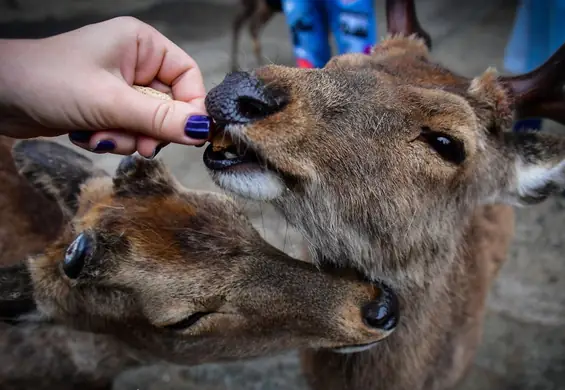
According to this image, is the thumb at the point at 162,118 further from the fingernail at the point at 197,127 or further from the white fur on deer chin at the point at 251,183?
the white fur on deer chin at the point at 251,183

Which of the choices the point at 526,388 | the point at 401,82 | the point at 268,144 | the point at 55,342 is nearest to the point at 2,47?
the point at 268,144

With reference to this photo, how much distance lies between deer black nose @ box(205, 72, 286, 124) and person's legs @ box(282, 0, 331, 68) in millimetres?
2347

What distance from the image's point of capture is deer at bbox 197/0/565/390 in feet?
6.22

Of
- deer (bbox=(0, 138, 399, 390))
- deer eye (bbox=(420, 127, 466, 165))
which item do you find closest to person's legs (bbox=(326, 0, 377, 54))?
deer eye (bbox=(420, 127, 466, 165))

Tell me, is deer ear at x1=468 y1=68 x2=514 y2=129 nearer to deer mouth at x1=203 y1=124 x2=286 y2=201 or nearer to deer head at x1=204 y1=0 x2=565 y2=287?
deer head at x1=204 y1=0 x2=565 y2=287

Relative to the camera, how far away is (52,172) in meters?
2.62

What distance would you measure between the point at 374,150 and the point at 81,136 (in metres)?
0.92

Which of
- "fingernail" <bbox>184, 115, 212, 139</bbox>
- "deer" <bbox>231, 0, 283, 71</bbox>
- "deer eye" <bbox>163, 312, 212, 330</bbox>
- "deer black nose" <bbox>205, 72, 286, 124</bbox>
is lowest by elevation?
"deer eye" <bbox>163, 312, 212, 330</bbox>

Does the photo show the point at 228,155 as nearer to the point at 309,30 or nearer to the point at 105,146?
the point at 105,146

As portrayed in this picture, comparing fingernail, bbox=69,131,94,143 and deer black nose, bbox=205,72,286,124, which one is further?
fingernail, bbox=69,131,94,143

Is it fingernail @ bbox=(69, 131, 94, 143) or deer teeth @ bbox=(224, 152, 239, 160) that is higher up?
deer teeth @ bbox=(224, 152, 239, 160)

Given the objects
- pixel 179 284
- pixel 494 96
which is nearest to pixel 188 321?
pixel 179 284

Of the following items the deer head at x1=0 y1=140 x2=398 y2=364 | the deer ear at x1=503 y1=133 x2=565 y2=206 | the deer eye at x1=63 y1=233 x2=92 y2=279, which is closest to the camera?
the deer eye at x1=63 y1=233 x2=92 y2=279

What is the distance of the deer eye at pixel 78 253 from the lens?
2057 millimetres
